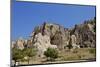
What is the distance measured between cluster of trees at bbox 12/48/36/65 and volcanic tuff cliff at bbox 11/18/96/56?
69 millimetres

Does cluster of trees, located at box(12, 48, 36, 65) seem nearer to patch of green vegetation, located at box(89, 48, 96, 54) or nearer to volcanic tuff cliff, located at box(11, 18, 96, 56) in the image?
volcanic tuff cliff, located at box(11, 18, 96, 56)

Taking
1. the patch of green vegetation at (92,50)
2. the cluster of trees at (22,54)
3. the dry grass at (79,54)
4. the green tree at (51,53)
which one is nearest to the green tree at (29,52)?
the cluster of trees at (22,54)

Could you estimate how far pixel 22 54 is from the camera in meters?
3.05

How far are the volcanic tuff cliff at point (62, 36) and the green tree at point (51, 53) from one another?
52 millimetres

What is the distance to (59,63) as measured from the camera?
10.7ft

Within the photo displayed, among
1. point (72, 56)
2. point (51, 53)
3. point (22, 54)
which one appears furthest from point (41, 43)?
point (72, 56)

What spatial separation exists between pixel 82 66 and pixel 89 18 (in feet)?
2.38

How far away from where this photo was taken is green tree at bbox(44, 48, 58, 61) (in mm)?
3186

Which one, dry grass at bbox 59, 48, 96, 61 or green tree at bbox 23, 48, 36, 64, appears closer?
green tree at bbox 23, 48, 36, 64

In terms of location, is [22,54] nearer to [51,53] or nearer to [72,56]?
[51,53]

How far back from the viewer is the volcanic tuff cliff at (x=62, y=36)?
124 inches

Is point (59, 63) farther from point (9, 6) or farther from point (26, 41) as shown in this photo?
point (9, 6)

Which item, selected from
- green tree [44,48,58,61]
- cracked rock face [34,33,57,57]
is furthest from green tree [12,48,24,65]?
green tree [44,48,58,61]

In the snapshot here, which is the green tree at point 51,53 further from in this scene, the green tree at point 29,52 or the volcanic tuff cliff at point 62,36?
the green tree at point 29,52
